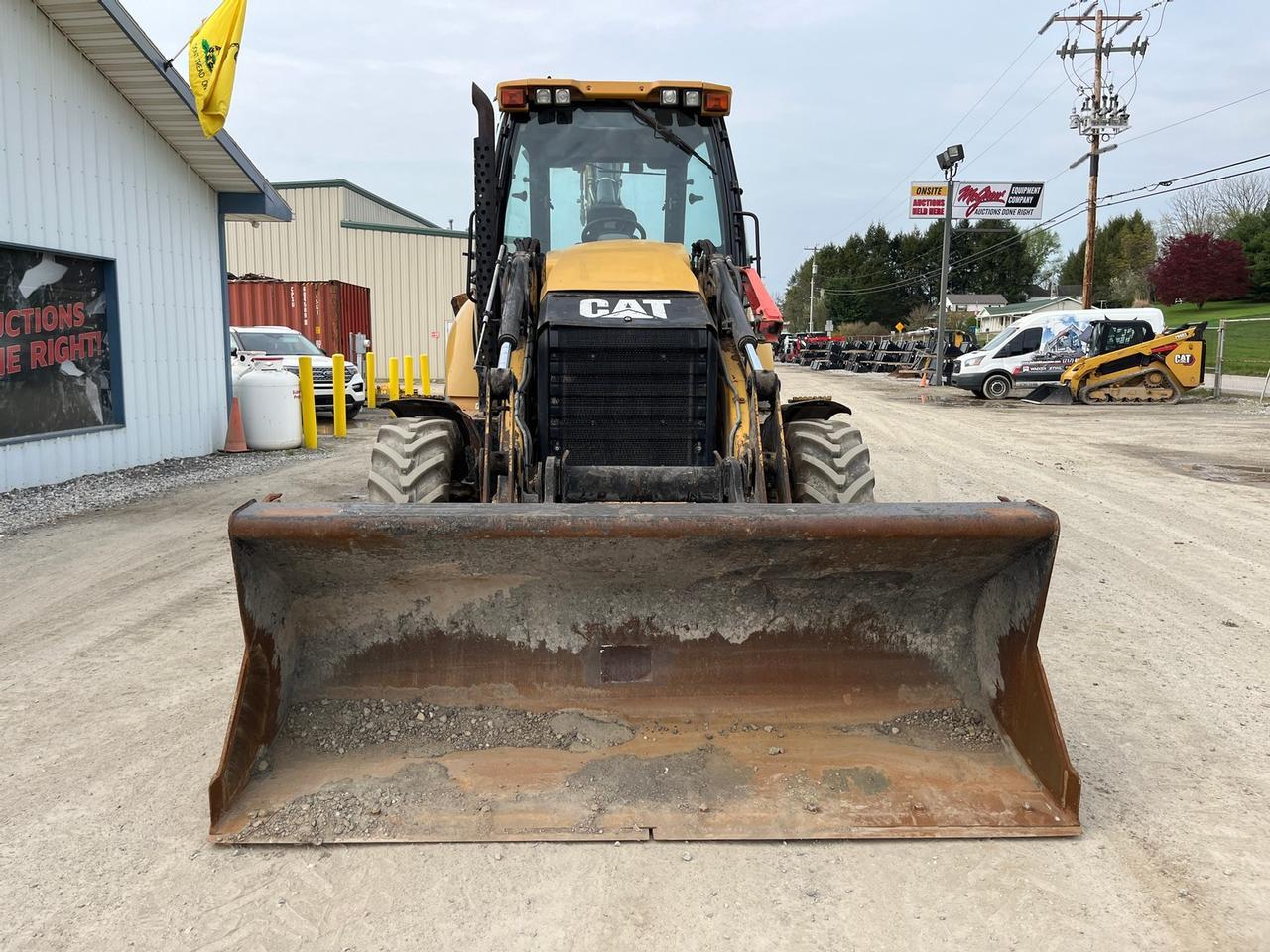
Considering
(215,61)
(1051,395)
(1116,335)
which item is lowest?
(1051,395)

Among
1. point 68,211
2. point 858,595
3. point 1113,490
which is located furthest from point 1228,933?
point 68,211

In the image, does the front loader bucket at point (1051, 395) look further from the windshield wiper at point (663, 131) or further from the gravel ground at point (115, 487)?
the windshield wiper at point (663, 131)

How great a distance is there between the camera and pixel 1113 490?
9844 millimetres

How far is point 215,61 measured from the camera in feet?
33.2

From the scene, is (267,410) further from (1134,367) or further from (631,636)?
(1134,367)

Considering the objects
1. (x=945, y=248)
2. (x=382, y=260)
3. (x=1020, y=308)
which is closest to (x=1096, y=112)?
(x=945, y=248)

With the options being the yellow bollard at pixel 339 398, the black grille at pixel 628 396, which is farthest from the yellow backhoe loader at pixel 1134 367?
the black grille at pixel 628 396

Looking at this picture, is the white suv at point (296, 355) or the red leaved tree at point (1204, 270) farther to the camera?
the red leaved tree at point (1204, 270)

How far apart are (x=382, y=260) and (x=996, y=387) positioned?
1971 cm

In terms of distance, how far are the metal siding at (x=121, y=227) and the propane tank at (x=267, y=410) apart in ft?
→ 1.09

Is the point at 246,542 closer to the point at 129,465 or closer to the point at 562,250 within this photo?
the point at 562,250

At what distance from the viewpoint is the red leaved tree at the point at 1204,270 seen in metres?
59.5

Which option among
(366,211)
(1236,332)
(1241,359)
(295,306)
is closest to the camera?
(295,306)

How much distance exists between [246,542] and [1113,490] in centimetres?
917
